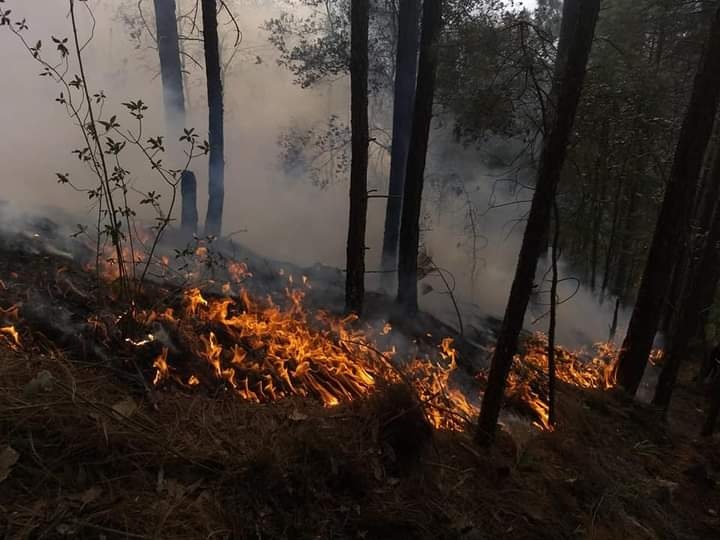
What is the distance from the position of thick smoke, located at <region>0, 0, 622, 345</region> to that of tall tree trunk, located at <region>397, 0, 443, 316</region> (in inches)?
58.5

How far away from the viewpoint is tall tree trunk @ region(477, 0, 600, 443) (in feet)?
12.5

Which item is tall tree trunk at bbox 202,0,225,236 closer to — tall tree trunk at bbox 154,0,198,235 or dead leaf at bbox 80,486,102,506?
tall tree trunk at bbox 154,0,198,235

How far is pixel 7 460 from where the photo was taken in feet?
8.43

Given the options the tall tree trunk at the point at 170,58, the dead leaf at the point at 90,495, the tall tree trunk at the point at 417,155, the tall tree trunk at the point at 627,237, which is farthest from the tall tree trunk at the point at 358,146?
the tall tree trunk at the point at 627,237

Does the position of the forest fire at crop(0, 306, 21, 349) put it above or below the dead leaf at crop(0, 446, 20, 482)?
below

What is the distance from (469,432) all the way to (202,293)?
4.02 m

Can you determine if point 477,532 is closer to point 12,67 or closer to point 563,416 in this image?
point 563,416

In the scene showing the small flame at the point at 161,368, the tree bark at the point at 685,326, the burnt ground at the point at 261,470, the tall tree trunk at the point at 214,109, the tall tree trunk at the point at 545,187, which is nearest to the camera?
the burnt ground at the point at 261,470

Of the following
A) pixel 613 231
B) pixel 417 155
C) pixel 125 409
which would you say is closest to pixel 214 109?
pixel 417 155

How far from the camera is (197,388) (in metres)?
4.58

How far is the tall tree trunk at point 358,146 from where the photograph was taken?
7.41 meters

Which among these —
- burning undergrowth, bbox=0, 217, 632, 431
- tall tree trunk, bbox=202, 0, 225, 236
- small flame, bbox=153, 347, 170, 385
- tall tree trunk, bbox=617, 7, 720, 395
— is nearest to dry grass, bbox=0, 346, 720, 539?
small flame, bbox=153, 347, 170, 385

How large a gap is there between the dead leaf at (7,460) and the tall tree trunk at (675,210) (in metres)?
7.75

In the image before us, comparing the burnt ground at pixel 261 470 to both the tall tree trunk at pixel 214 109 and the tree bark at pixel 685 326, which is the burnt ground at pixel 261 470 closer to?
the tree bark at pixel 685 326
